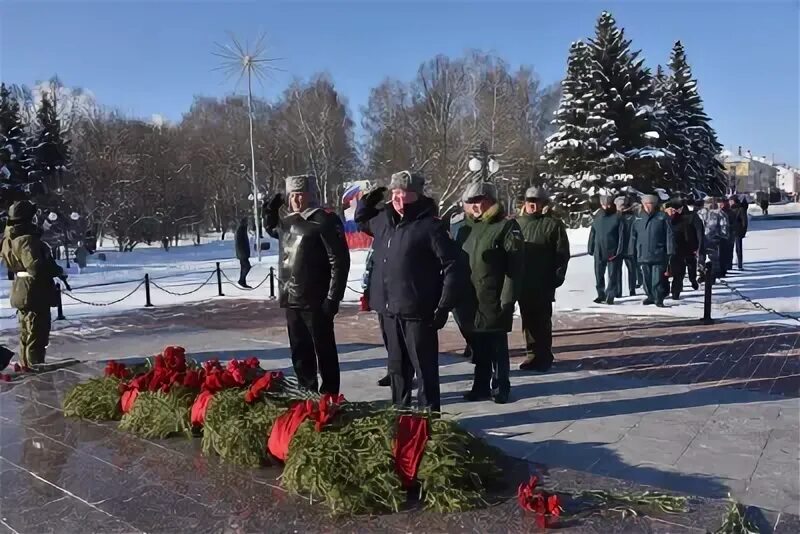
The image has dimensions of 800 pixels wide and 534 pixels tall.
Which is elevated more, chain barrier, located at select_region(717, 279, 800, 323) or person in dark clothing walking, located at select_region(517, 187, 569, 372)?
person in dark clothing walking, located at select_region(517, 187, 569, 372)

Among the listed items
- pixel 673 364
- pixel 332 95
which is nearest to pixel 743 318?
pixel 673 364

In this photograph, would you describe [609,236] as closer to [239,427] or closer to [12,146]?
[239,427]

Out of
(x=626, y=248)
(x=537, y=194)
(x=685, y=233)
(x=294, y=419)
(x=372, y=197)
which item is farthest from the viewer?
(x=685, y=233)

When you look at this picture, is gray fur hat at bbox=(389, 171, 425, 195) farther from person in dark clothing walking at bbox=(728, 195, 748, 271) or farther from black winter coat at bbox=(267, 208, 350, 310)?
person in dark clothing walking at bbox=(728, 195, 748, 271)

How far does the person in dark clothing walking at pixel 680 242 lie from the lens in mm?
11703

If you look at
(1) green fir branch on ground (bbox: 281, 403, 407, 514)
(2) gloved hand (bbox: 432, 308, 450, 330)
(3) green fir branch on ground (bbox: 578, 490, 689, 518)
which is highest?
(2) gloved hand (bbox: 432, 308, 450, 330)

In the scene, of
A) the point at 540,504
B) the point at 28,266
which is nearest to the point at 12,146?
the point at 28,266

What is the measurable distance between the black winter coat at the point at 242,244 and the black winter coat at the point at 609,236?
848cm

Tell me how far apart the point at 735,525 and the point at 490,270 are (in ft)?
8.88

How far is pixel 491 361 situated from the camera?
586 centimetres

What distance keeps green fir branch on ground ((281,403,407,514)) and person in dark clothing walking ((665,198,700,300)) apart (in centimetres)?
917

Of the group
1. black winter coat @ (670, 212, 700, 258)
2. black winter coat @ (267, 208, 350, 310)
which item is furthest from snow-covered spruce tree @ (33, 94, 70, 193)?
black winter coat @ (267, 208, 350, 310)

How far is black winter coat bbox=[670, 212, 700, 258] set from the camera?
1210 cm

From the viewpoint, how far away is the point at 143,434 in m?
4.88
